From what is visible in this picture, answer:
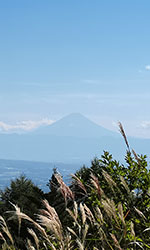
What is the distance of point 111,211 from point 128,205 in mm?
1149

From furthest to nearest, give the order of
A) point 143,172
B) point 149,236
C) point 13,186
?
point 13,186 → point 143,172 → point 149,236

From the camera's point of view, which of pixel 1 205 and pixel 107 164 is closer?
pixel 107 164

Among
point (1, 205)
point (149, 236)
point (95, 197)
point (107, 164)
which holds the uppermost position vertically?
point (107, 164)

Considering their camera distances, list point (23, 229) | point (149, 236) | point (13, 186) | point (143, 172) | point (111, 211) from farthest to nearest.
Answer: point (13, 186)
point (23, 229)
point (143, 172)
point (149, 236)
point (111, 211)

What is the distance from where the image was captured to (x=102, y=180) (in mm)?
4570

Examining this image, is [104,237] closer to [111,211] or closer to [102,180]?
[111,211]

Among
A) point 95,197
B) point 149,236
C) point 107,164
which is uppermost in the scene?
point 107,164

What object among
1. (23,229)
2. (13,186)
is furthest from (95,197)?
(13,186)

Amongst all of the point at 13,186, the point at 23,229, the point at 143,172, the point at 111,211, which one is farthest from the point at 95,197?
the point at 13,186

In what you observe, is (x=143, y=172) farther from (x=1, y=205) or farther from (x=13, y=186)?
(x=13, y=186)

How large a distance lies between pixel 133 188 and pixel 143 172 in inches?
9.6

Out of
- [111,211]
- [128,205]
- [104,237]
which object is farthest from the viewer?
[128,205]

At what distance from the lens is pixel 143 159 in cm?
463

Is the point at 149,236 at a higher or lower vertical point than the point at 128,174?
lower
